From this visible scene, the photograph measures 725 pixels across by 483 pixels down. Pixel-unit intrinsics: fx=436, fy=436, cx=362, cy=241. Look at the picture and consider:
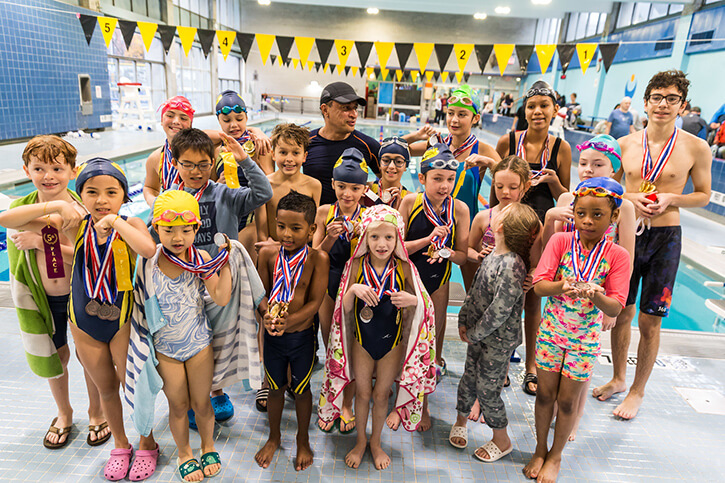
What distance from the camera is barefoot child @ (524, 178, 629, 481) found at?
1956 millimetres

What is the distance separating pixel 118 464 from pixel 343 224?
1572mm

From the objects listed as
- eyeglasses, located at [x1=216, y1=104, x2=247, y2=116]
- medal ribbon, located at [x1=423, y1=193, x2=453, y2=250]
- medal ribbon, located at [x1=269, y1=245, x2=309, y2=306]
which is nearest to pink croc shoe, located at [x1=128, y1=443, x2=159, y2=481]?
medal ribbon, located at [x1=269, y1=245, x2=309, y2=306]

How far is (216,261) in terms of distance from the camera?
1.88m

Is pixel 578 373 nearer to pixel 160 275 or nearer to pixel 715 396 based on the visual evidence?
pixel 715 396

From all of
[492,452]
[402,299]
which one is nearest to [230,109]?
[402,299]

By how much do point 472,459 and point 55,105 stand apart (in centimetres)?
1386

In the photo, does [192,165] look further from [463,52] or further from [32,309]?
[463,52]

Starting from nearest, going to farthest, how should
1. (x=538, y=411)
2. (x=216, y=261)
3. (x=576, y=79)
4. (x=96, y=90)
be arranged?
(x=216, y=261) < (x=538, y=411) < (x=96, y=90) < (x=576, y=79)

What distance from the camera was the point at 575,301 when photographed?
208 centimetres

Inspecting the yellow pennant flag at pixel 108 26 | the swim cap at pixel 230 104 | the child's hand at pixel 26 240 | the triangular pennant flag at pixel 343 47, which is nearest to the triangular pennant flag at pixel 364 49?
the triangular pennant flag at pixel 343 47

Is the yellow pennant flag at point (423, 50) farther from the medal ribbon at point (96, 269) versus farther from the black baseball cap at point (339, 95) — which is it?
the medal ribbon at point (96, 269)

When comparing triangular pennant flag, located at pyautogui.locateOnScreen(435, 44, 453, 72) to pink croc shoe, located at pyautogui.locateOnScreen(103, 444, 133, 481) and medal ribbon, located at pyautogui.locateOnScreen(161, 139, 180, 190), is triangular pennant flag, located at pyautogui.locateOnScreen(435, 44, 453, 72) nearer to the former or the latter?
medal ribbon, located at pyautogui.locateOnScreen(161, 139, 180, 190)

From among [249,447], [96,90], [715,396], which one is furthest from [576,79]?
[249,447]

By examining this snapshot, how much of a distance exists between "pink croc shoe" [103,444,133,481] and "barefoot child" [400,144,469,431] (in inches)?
60.4
